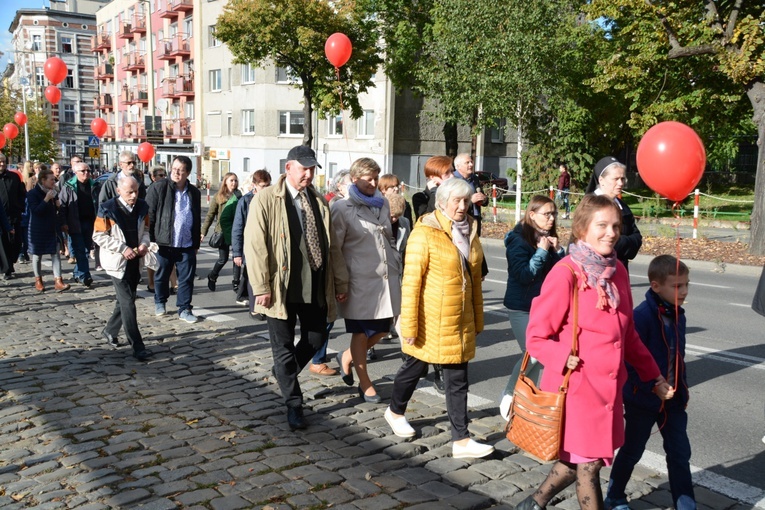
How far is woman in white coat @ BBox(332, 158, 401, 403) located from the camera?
5.73 metres

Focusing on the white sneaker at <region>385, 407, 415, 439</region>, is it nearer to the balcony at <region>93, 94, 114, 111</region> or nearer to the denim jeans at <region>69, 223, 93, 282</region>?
the denim jeans at <region>69, 223, 93, 282</region>

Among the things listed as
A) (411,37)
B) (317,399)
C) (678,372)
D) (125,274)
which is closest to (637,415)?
(678,372)

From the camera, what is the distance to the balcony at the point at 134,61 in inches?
2680

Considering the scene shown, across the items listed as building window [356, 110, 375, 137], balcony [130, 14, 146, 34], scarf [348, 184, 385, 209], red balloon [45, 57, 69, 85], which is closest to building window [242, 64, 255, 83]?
building window [356, 110, 375, 137]

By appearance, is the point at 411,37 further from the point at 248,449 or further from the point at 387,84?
the point at 248,449

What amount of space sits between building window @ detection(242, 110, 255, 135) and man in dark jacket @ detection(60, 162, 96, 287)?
1481 inches

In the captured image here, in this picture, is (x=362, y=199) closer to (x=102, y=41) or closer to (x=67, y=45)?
(x=102, y=41)

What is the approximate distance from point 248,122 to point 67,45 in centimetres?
5033

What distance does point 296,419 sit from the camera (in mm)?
5270

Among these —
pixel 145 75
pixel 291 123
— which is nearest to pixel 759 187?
pixel 291 123

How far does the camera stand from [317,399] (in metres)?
6.03

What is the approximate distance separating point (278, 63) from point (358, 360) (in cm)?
2911

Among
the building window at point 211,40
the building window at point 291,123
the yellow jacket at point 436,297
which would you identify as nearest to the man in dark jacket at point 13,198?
the yellow jacket at point 436,297

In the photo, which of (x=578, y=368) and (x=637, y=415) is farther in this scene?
(x=637, y=415)
